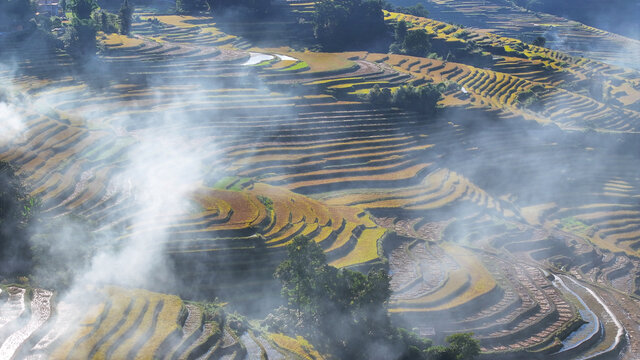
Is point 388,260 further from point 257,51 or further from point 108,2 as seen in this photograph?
point 108,2

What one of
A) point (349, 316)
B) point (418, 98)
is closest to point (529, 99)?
point (418, 98)

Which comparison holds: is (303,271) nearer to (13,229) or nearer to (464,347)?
(464,347)

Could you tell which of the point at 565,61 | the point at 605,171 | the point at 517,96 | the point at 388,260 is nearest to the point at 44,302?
the point at 388,260

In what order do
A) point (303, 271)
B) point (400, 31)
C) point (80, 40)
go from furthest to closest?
point (400, 31) < point (80, 40) < point (303, 271)

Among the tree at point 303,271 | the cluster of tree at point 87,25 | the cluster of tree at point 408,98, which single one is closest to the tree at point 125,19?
Answer: the cluster of tree at point 87,25

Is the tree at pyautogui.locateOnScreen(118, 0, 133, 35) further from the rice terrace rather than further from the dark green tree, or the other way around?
the dark green tree

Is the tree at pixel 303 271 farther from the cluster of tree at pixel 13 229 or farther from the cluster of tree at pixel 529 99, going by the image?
the cluster of tree at pixel 529 99

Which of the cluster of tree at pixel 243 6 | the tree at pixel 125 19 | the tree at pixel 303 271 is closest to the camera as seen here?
the tree at pixel 303 271

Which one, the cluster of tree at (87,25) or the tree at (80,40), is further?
the cluster of tree at (87,25)
